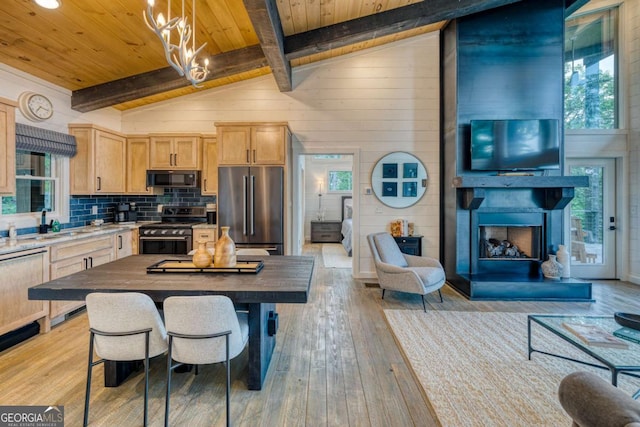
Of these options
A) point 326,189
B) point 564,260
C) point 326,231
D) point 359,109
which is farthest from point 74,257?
point 326,189

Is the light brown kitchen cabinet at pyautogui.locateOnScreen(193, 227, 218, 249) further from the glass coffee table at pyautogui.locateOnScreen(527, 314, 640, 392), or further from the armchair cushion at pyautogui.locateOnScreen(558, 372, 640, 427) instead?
the armchair cushion at pyautogui.locateOnScreen(558, 372, 640, 427)

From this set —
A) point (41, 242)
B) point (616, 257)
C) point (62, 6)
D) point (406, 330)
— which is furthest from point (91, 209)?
point (616, 257)

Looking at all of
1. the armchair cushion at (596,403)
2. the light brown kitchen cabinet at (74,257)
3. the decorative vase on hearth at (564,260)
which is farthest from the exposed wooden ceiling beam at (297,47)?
the armchair cushion at (596,403)

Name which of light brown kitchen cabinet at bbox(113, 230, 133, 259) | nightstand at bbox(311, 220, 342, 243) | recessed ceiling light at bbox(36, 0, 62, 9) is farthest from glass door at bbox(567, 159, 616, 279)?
light brown kitchen cabinet at bbox(113, 230, 133, 259)

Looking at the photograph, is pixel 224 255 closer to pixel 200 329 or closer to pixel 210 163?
pixel 200 329

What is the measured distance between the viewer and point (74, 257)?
139 inches

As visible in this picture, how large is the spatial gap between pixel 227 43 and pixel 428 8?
2640mm

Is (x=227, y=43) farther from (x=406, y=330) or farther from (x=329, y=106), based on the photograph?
(x=406, y=330)

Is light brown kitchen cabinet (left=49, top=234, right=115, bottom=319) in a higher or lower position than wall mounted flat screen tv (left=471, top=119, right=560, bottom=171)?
lower

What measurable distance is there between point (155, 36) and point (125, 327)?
311 centimetres

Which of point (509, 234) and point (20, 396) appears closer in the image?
point (20, 396)

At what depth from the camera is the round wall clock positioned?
3.61 meters

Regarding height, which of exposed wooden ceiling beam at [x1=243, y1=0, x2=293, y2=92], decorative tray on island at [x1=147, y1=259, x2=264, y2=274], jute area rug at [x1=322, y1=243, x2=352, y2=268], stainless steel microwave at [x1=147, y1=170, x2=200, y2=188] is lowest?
jute area rug at [x1=322, y1=243, x2=352, y2=268]

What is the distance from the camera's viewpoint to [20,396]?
217cm
